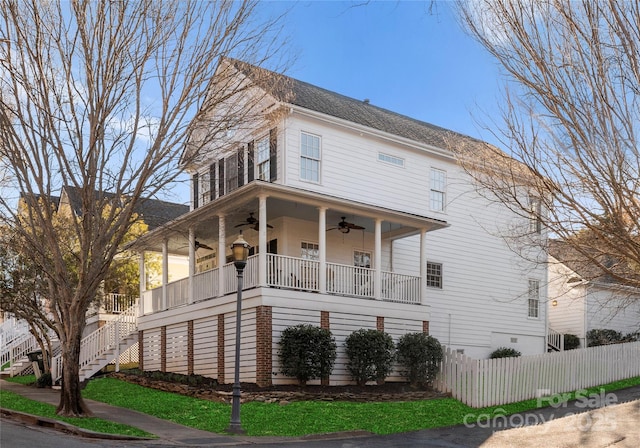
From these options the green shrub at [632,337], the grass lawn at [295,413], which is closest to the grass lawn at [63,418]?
the grass lawn at [295,413]

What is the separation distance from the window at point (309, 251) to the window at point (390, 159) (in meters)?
3.77

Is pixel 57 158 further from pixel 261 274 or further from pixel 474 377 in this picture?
pixel 474 377

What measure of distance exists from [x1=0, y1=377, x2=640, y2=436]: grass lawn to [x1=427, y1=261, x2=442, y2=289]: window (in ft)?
21.6

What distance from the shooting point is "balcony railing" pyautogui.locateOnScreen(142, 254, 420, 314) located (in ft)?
64.6

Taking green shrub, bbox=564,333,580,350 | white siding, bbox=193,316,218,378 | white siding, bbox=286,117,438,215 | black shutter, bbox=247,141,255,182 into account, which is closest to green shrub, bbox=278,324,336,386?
white siding, bbox=193,316,218,378

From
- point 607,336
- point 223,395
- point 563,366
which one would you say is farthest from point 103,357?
point 607,336

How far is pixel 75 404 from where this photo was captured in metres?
15.3

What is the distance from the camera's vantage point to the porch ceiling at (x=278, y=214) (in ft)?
64.3

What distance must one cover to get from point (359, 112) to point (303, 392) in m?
11.1

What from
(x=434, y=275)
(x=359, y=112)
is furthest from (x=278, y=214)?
(x=434, y=275)

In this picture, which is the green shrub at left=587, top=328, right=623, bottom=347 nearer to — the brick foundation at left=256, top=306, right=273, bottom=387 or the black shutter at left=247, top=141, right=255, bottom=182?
the black shutter at left=247, top=141, right=255, bottom=182

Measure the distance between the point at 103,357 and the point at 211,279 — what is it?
5335mm

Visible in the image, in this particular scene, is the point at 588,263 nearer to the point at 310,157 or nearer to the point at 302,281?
the point at 302,281

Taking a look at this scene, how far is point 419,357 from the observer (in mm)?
20531
